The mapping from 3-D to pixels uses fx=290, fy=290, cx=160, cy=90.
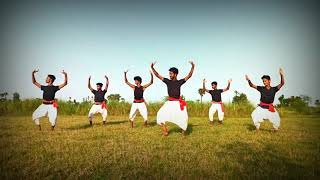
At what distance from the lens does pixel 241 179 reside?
202 inches

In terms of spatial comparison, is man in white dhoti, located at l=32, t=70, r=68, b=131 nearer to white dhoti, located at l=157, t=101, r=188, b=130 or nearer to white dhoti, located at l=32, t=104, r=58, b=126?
white dhoti, located at l=32, t=104, r=58, b=126

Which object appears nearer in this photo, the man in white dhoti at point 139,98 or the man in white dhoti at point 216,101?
the man in white dhoti at point 139,98

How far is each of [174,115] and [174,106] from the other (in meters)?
0.33

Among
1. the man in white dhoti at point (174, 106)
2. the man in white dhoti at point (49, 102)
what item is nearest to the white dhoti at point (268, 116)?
the man in white dhoti at point (174, 106)

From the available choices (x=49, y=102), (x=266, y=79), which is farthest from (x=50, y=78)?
(x=266, y=79)

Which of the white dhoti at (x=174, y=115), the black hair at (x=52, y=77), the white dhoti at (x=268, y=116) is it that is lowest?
the white dhoti at (x=268, y=116)

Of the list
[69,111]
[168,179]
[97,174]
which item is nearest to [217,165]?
[168,179]

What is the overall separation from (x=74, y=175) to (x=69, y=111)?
944 inches

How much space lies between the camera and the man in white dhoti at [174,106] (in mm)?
10484

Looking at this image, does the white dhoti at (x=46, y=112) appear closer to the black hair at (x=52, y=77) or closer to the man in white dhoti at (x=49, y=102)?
the man in white dhoti at (x=49, y=102)

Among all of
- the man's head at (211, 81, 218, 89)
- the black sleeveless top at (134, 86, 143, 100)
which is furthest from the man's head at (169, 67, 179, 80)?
the man's head at (211, 81, 218, 89)

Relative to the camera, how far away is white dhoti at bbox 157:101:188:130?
34.3 ft

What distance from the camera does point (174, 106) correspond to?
10.6m

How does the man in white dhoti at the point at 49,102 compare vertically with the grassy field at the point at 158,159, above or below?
above
